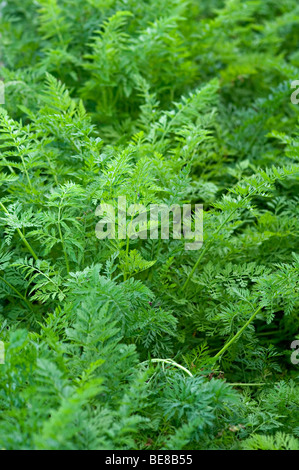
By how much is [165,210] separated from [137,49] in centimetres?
102

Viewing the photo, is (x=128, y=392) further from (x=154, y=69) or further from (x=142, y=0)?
(x=142, y=0)

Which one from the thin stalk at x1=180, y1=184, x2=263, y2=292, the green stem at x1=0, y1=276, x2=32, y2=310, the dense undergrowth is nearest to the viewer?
the dense undergrowth

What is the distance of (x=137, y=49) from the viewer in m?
2.53

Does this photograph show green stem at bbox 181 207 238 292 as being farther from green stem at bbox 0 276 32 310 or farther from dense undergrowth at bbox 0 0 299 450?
green stem at bbox 0 276 32 310

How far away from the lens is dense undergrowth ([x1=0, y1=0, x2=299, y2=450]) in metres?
1.48

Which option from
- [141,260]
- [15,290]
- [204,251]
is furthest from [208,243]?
[15,290]

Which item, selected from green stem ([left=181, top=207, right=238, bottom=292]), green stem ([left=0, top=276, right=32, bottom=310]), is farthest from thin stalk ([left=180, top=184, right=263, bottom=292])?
green stem ([left=0, top=276, right=32, bottom=310])

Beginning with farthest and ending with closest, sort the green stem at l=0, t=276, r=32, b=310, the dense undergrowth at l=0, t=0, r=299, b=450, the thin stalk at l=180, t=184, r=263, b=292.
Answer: the green stem at l=0, t=276, r=32, b=310 < the thin stalk at l=180, t=184, r=263, b=292 < the dense undergrowth at l=0, t=0, r=299, b=450

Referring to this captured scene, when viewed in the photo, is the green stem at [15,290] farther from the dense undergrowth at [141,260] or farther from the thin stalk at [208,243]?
the thin stalk at [208,243]

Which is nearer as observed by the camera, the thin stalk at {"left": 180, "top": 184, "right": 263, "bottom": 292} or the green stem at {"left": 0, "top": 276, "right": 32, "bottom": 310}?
the thin stalk at {"left": 180, "top": 184, "right": 263, "bottom": 292}

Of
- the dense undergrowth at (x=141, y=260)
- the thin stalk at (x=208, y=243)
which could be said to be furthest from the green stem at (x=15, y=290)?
the thin stalk at (x=208, y=243)

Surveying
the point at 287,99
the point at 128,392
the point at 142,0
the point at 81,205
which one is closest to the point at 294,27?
the point at 287,99

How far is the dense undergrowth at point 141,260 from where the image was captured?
1481 mm
